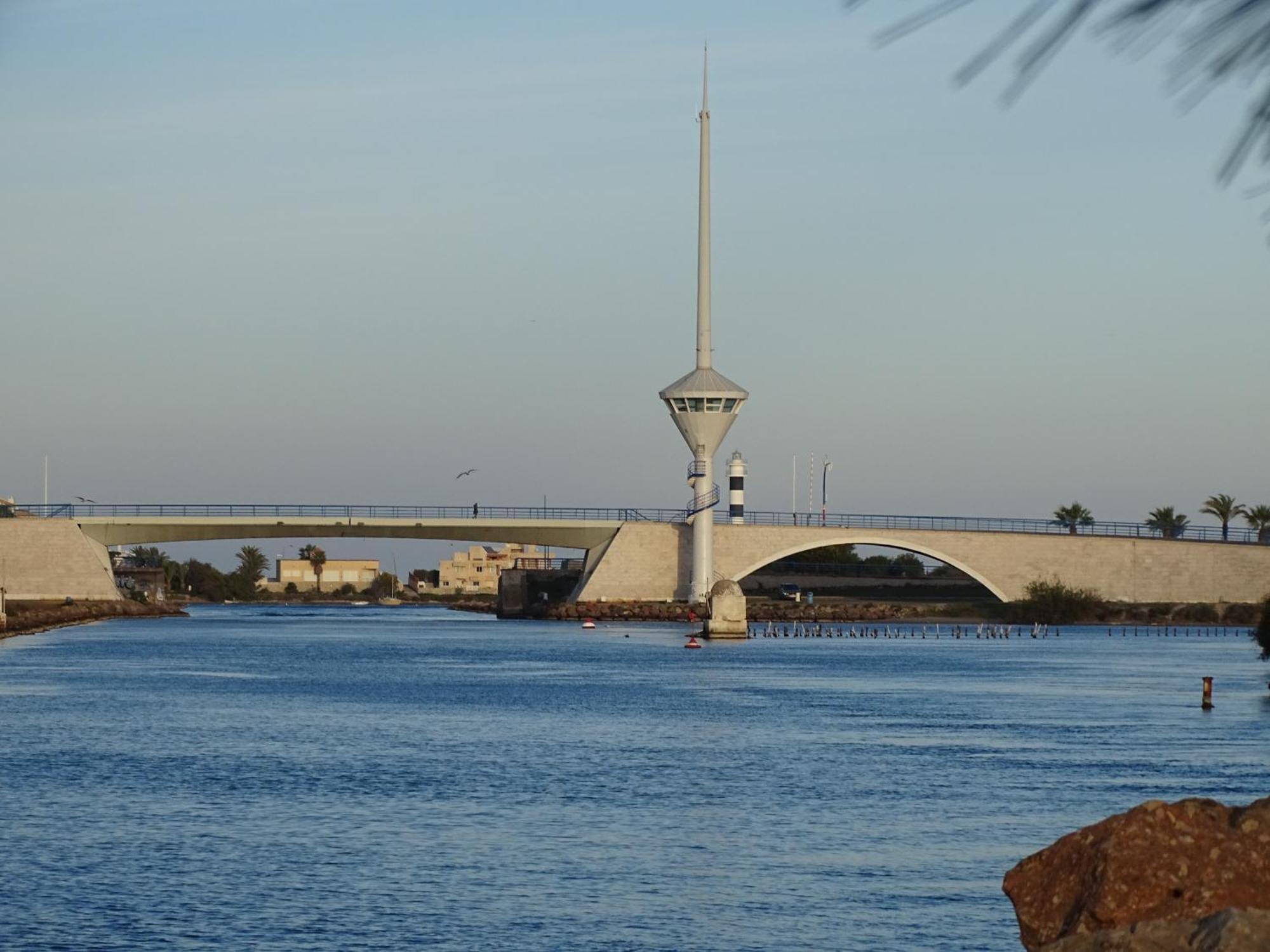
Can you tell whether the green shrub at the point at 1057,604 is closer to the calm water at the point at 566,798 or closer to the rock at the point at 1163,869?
the calm water at the point at 566,798

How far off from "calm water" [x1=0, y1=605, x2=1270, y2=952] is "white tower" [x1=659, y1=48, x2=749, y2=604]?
60.5m

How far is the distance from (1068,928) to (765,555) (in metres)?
130

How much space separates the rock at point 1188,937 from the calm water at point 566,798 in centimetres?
978

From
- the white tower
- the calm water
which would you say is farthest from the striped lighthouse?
the calm water

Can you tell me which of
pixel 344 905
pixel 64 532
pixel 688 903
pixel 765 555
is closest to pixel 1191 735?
pixel 688 903

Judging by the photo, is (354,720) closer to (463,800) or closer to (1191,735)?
(463,800)

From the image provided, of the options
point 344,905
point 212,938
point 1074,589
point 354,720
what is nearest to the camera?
point 212,938

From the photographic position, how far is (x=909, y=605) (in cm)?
16700

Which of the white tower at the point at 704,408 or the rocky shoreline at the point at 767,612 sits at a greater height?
the white tower at the point at 704,408

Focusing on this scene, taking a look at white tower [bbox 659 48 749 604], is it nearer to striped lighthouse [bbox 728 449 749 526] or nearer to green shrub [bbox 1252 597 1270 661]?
striped lighthouse [bbox 728 449 749 526]

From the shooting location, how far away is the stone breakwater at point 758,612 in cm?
14738

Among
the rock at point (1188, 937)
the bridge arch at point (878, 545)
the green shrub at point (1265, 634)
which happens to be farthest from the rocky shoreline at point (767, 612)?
the rock at point (1188, 937)

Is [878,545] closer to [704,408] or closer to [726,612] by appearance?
[704,408]

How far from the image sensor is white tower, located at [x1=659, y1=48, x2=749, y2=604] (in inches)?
5497
